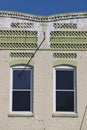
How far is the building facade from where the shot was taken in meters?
15.5

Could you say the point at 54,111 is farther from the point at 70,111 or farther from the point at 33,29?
the point at 33,29

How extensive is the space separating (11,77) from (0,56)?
1.05 metres

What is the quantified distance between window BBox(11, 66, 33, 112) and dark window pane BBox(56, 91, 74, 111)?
3.90ft

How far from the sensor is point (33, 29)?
16.2 meters

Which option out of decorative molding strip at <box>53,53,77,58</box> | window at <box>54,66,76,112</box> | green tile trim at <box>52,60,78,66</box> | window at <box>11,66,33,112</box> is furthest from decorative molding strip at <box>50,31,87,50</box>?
window at <box>11,66,33,112</box>

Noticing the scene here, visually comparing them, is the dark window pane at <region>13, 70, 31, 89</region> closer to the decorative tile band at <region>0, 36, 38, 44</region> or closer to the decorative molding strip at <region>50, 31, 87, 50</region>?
the decorative tile band at <region>0, 36, 38, 44</region>

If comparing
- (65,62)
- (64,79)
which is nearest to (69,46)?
(65,62)

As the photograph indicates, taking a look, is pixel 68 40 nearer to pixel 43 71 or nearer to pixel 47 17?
pixel 47 17


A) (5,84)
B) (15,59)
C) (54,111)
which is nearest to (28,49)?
(15,59)

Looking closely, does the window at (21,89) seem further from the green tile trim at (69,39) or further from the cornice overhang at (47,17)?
the cornice overhang at (47,17)

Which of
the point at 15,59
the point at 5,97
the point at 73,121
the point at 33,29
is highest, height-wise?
the point at 33,29

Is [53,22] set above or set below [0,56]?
above

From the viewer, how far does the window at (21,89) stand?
51.8ft

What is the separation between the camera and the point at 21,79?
1595 centimetres
